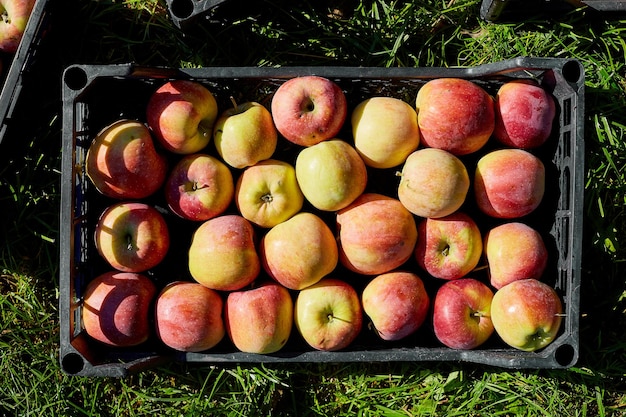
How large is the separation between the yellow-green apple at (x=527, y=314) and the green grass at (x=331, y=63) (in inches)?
21.4

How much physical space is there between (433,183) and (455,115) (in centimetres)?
26

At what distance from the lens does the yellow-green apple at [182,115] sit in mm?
2236

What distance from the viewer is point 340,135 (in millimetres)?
2461

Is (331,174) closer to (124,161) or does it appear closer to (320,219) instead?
(320,219)

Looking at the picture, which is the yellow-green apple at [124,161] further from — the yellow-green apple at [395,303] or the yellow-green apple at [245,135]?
the yellow-green apple at [395,303]

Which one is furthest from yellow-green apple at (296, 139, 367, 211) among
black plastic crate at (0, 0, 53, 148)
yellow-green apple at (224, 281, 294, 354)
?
black plastic crate at (0, 0, 53, 148)

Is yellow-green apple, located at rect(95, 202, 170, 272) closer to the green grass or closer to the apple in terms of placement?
the green grass

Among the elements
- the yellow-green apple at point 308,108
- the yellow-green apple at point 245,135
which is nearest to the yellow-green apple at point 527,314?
the yellow-green apple at point 308,108

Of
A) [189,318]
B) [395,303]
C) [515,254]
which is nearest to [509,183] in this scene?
[515,254]

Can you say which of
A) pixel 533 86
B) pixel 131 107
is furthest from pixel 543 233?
pixel 131 107

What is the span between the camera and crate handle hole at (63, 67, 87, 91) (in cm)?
219

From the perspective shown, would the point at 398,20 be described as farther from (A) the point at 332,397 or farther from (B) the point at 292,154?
(A) the point at 332,397

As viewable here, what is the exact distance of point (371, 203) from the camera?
2273mm

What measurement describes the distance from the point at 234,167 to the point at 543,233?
49.4 inches
